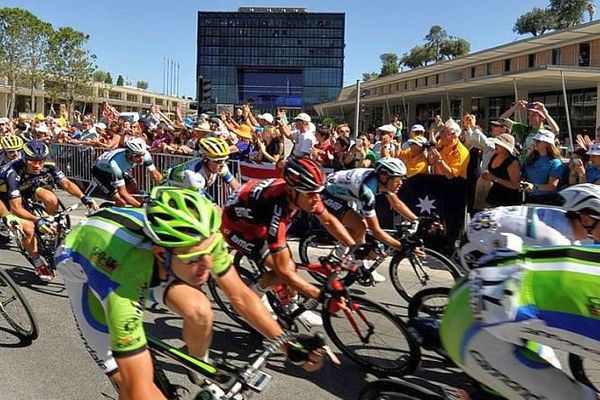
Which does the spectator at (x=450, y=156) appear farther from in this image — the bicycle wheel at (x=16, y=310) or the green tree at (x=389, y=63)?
the green tree at (x=389, y=63)

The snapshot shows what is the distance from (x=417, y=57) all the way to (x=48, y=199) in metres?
86.5

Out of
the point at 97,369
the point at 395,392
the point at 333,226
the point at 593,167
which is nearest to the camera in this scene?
the point at 395,392

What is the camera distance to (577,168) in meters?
7.20

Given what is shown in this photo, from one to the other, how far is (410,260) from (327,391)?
7.49ft

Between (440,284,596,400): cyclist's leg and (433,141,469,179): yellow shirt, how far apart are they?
6.08 metres

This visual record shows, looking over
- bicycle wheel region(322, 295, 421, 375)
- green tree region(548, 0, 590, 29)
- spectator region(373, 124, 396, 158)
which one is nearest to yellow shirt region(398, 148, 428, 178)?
spectator region(373, 124, 396, 158)

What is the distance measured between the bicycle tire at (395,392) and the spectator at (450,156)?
232 inches

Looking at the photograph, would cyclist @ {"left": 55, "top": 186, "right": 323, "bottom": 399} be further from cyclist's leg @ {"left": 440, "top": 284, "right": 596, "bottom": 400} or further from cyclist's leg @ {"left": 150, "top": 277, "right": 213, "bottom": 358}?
cyclist's leg @ {"left": 440, "top": 284, "right": 596, "bottom": 400}

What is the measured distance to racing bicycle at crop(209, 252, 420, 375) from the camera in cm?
434

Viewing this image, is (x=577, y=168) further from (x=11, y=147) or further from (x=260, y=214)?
(x=11, y=147)

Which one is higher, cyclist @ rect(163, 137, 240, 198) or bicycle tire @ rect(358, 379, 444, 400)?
cyclist @ rect(163, 137, 240, 198)

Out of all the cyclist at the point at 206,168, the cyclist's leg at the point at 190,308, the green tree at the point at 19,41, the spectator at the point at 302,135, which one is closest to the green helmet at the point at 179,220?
the cyclist's leg at the point at 190,308

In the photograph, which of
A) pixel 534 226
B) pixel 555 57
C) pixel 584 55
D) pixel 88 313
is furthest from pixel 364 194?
pixel 555 57

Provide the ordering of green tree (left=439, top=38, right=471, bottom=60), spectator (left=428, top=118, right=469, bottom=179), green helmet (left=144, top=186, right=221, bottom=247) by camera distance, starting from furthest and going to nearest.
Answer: green tree (left=439, top=38, right=471, bottom=60) < spectator (left=428, top=118, right=469, bottom=179) < green helmet (left=144, top=186, right=221, bottom=247)
